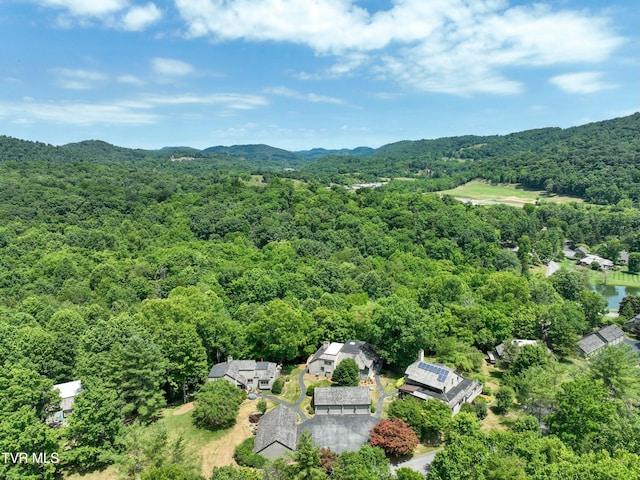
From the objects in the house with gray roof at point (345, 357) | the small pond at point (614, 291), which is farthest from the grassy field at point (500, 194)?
the house with gray roof at point (345, 357)

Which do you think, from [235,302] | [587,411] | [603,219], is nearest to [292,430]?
[587,411]

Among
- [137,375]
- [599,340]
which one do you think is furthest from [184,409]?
[599,340]

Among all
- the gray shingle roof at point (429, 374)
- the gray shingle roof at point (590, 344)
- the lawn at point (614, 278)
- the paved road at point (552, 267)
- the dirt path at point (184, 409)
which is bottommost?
the lawn at point (614, 278)

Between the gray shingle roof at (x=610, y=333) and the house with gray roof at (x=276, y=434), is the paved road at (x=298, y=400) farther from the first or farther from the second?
the gray shingle roof at (x=610, y=333)

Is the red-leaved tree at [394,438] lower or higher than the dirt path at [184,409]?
higher

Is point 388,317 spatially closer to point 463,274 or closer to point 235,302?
point 235,302

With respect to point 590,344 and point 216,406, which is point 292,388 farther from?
point 590,344

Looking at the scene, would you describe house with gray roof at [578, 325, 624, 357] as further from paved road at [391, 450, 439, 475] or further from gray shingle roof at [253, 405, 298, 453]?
gray shingle roof at [253, 405, 298, 453]
